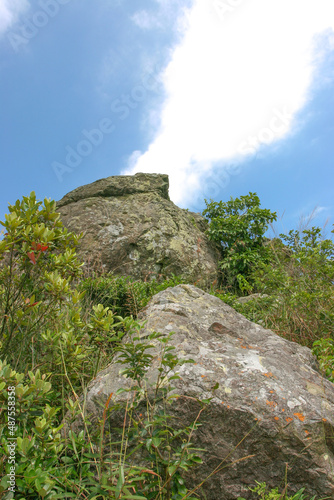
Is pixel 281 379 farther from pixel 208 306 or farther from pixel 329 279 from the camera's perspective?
pixel 329 279

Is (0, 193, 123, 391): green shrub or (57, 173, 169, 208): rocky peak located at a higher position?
(57, 173, 169, 208): rocky peak

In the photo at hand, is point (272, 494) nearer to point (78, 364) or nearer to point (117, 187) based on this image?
point (78, 364)

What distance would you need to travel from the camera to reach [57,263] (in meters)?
2.67

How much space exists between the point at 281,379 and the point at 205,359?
1.52ft

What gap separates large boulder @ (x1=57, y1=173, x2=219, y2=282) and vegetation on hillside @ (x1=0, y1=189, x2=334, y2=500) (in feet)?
4.52

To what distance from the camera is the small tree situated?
25.2 feet

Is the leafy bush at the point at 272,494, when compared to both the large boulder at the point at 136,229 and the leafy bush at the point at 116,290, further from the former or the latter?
the large boulder at the point at 136,229

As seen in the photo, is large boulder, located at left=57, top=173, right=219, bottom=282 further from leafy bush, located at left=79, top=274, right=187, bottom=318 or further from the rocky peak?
leafy bush, located at left=79, top=274, right=187, bottom=318

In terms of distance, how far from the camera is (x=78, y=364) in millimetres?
2373

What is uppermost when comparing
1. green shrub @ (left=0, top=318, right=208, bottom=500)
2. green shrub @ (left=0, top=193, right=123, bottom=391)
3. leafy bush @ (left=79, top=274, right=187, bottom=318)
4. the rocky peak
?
the rocky peak

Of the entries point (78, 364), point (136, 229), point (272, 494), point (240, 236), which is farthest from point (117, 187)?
point (272, 494)

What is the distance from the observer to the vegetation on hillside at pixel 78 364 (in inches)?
59.4

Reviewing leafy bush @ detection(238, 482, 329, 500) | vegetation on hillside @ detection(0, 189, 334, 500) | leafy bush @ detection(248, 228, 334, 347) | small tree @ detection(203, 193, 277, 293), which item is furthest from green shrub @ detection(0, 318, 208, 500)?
small tree @ detection(203, 193, 277, 293)

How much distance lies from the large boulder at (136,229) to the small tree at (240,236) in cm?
30
